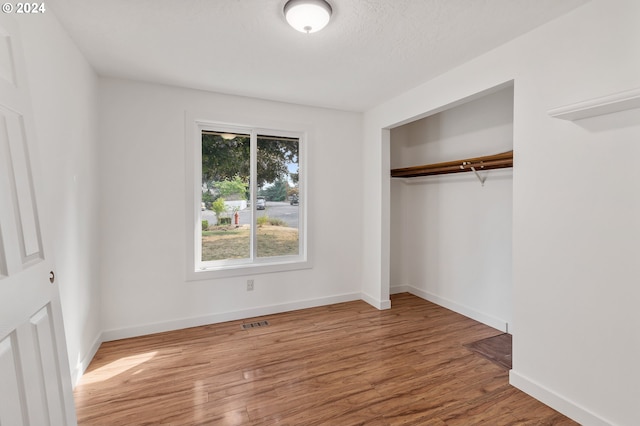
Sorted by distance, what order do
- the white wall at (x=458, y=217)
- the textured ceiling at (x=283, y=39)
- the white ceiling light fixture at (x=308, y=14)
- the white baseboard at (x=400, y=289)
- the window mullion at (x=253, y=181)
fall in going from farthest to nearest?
the white baseboard at (x=400, y=289)
the window mullion at (x=253, y=181)
the white wall at (x=458, y=217)
the textured ceiling at (x=283, y=39)
the white ceiling light fixture at (x=308, y=14)

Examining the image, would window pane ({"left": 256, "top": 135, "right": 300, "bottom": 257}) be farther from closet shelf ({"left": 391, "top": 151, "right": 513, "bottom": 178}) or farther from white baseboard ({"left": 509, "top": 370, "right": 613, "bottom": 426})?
white baseboard ({"left": 509, "top": 370, "right": 613, "bottom": 426})

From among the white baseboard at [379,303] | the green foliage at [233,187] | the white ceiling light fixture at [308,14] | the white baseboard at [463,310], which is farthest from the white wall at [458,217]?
the white ceiling light fixture at [308,14]

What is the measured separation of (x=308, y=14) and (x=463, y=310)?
3.34 m

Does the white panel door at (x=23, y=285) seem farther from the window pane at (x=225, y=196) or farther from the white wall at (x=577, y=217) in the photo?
the white wall at (x=577, y=217)

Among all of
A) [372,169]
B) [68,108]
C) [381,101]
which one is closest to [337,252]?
[372,169]

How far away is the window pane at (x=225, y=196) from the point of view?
3.42 m

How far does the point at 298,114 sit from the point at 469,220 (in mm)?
2318

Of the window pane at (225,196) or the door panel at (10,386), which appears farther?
the window pane at (225,196)

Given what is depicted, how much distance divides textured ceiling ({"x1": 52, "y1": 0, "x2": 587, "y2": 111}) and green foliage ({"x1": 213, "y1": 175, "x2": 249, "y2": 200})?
3.23 ft

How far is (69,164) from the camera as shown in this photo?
2.18 meters

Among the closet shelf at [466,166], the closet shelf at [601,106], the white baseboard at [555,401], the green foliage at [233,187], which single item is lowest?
the white baseboard at [555,401]

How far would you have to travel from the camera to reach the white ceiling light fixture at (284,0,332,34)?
1.76m

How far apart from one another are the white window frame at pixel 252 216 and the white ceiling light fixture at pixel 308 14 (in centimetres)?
173

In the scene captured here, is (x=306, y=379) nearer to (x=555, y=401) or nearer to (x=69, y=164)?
(x=555, y=401)
